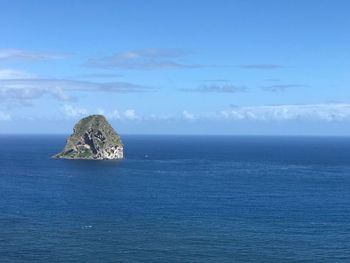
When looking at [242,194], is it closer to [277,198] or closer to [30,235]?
[277,198]

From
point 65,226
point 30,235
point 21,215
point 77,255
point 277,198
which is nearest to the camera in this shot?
point 77,255

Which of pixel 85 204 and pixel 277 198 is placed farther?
pixel 277 198

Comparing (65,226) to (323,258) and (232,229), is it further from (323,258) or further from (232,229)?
(323,258)

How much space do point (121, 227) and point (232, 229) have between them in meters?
31.3

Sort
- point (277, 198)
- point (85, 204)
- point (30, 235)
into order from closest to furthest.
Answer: point (30, 235), point (85, 204), point (277, 198)

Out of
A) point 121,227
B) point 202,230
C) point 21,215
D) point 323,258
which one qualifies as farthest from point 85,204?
point 323,258

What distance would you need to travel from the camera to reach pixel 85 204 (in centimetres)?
17188

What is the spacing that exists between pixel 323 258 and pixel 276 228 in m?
25.5

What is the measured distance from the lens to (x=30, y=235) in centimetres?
12662

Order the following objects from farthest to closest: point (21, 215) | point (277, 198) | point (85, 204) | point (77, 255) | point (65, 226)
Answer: point (277, 198)
point (85, 204)
point (21, 215)
point (65, 226)
point (77, 255)

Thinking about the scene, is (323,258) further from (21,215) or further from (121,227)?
(21,215)

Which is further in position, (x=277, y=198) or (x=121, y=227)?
(x=277, y=198)

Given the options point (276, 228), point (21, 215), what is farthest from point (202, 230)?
point (21, 215)

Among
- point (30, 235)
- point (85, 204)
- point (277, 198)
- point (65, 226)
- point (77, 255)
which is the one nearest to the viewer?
point (77, 255)
